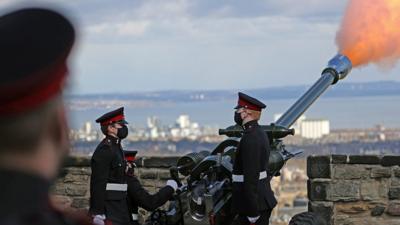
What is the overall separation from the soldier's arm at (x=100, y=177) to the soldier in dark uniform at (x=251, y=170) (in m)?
0.97

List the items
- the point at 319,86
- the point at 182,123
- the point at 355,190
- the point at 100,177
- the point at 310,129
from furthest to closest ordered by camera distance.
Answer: the point at 182,123 < the point at 310,129 < the point at 319,86 < the point at 355,190 < the point at 100,177

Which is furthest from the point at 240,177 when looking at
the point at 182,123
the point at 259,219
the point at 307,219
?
the point at 182,123

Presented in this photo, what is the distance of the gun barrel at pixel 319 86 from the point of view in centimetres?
882

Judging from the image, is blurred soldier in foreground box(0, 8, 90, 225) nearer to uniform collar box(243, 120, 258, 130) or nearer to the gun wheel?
uniform collar box(243, 120, 258, 130)

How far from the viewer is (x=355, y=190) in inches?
→ 353

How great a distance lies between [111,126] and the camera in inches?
293

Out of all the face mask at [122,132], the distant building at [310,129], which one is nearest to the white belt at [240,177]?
the face mask at [122,132]

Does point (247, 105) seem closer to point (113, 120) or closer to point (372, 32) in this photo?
point (113, 120)

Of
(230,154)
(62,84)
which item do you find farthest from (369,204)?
(62,84)

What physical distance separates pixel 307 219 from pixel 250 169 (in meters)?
1.27

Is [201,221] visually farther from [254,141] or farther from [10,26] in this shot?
[10,26]

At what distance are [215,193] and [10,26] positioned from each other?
5902 mm

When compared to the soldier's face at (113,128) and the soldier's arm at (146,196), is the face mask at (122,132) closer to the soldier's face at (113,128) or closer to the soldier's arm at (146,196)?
the soldier's face at (113,128)

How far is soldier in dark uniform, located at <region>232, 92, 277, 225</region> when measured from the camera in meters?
7.12
